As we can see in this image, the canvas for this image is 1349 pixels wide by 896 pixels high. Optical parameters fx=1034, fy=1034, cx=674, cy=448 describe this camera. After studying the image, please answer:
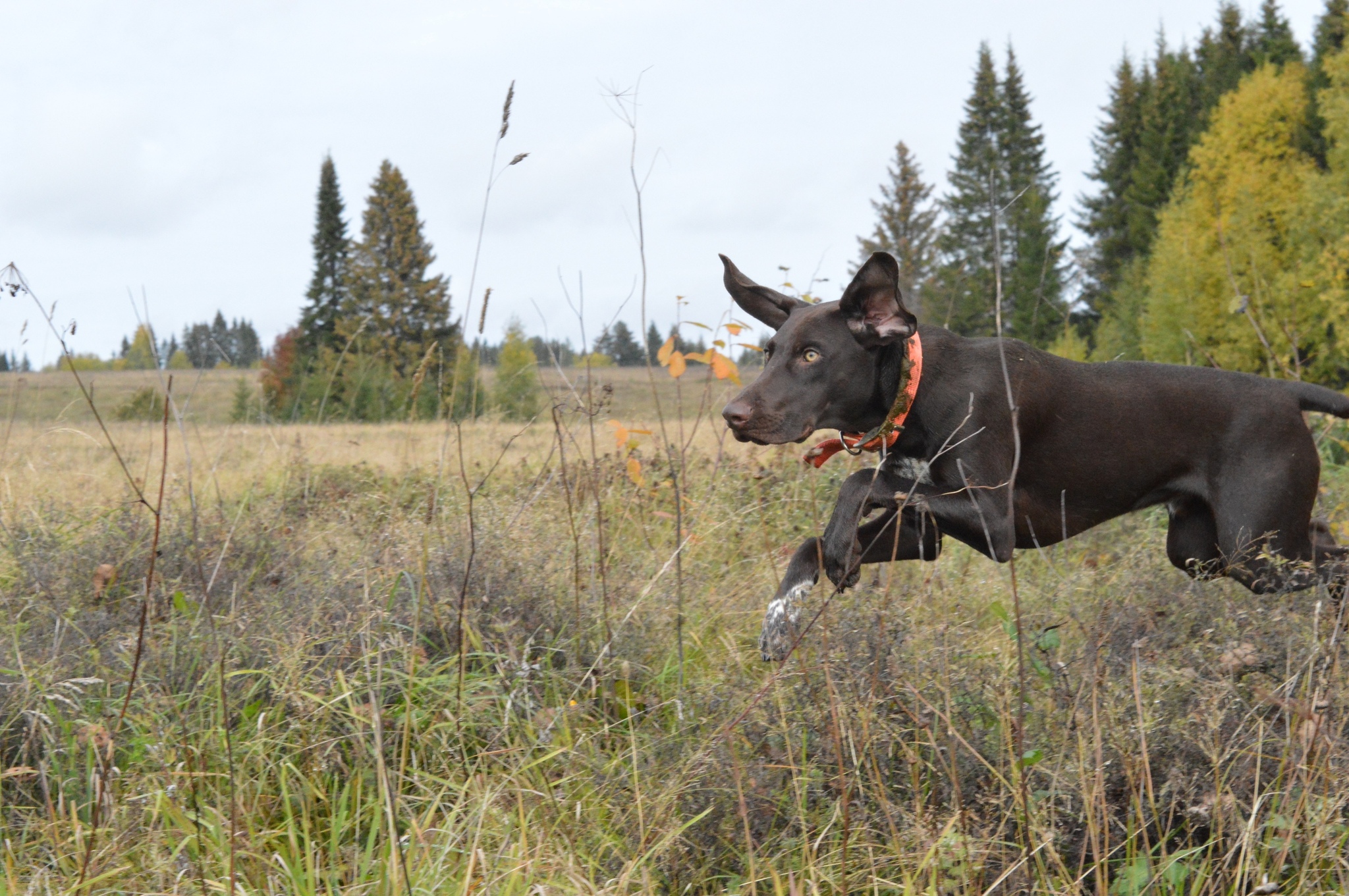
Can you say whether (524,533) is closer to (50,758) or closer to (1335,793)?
(50,758)

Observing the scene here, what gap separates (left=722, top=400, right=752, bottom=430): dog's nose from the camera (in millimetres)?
3256

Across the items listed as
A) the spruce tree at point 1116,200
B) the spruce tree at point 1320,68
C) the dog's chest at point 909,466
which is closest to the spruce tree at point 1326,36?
the spruce tree at point 1320,68

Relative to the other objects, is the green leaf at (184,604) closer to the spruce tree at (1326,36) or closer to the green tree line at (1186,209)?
the green tree line at (1186,209)

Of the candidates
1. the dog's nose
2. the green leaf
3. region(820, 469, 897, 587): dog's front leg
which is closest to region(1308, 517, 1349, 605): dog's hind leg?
region(820, 469, 897, 587): dog's front leg

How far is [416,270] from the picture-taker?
127 ft

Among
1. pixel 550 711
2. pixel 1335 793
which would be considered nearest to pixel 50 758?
pixel 550 711

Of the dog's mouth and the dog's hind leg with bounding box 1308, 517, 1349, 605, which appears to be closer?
the dog's mouth

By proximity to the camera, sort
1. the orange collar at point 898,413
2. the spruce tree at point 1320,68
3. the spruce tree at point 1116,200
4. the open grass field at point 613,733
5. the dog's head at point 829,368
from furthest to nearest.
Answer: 1. the spruce tree at point 1116,200
2. the spruce tree at point 1320,68
3. the orange collar at point 898,413
4. the dog's head at point 829,368
5. the open grass field at point 613,733

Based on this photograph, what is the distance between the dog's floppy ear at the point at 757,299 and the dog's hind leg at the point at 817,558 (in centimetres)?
96

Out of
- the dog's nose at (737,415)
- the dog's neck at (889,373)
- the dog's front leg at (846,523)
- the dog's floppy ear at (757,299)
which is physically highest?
the dog's floppy ear at (757,299)

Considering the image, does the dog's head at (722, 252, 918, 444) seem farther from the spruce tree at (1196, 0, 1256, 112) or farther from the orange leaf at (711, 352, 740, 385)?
the spruce tree at (1196, 0, 1256, 112)

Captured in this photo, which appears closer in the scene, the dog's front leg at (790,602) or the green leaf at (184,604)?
the dog's front leg at (790,602)

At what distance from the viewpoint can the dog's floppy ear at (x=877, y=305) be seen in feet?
10.7

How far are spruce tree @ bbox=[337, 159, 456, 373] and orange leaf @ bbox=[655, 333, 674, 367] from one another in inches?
1001
